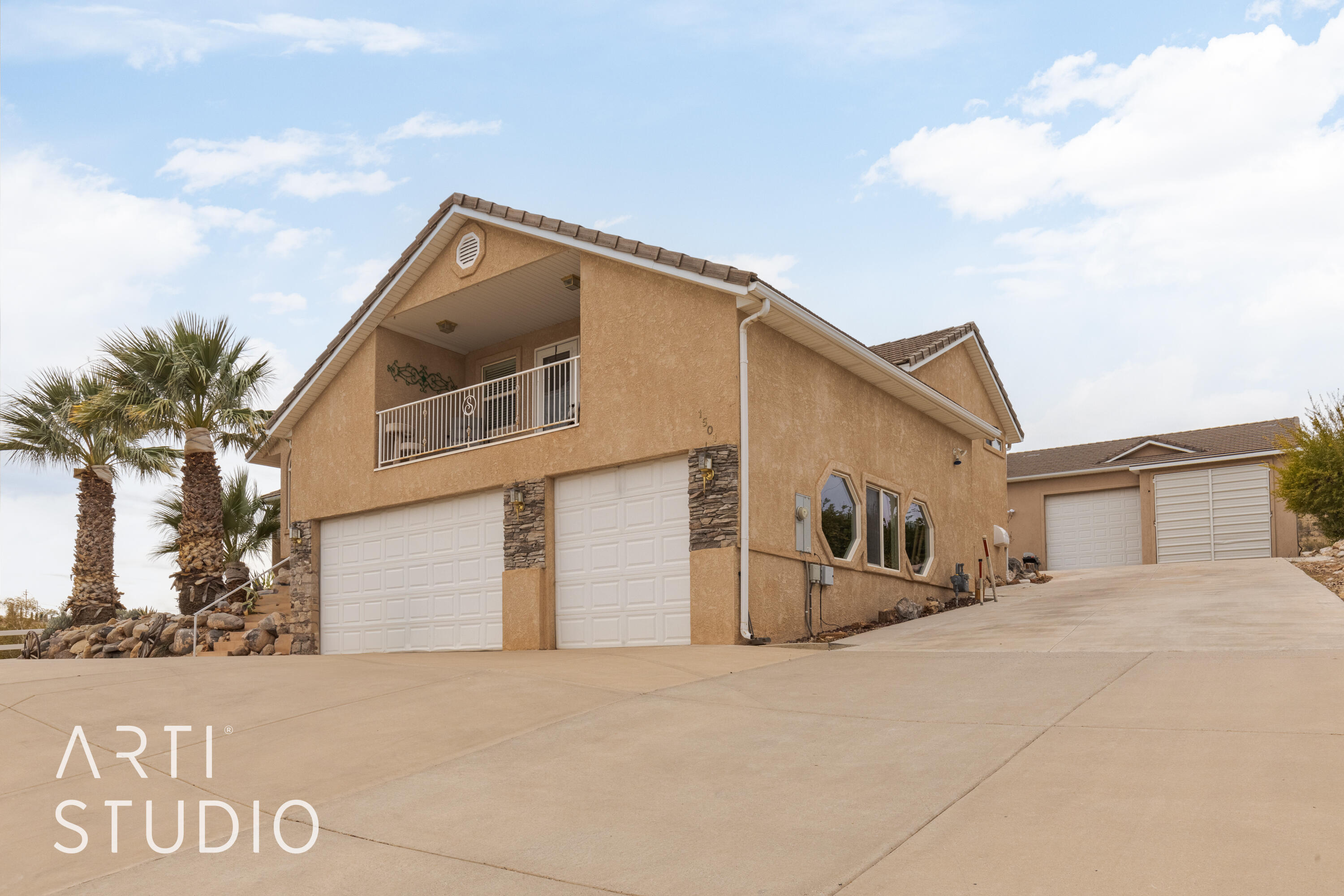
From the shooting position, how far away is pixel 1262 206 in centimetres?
1798

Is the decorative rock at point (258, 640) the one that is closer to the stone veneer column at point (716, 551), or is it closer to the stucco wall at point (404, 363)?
the stucco wall at point (404, 363)

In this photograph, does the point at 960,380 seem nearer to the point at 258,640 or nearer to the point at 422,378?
the point at 422,378

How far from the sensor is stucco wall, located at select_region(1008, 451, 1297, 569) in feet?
86.5

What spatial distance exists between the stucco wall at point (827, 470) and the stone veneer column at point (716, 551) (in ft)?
0.90

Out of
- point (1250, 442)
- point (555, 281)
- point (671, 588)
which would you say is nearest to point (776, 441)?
point (671, 588)

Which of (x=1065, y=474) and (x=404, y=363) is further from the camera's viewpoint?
(x=1065, y=474)

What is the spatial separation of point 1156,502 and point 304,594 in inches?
872

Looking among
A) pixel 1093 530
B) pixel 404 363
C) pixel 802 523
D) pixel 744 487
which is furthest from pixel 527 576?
pixel 1093 530

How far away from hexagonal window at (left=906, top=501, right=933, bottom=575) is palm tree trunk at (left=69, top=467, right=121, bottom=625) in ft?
56.1

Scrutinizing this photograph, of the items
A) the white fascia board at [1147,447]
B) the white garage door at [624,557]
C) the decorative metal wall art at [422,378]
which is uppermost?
the decorative metal wall art at [422,378]

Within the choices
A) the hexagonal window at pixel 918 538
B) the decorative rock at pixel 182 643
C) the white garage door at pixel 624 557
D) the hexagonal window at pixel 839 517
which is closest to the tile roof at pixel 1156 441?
the hexagonal window at pixel 918 538

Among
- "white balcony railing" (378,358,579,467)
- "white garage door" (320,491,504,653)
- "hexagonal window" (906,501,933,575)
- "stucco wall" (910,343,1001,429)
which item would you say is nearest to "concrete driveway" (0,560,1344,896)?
"white garage door" (320,491,504,653)

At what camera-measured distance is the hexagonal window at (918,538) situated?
1727cm

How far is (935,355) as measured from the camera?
19.9m
